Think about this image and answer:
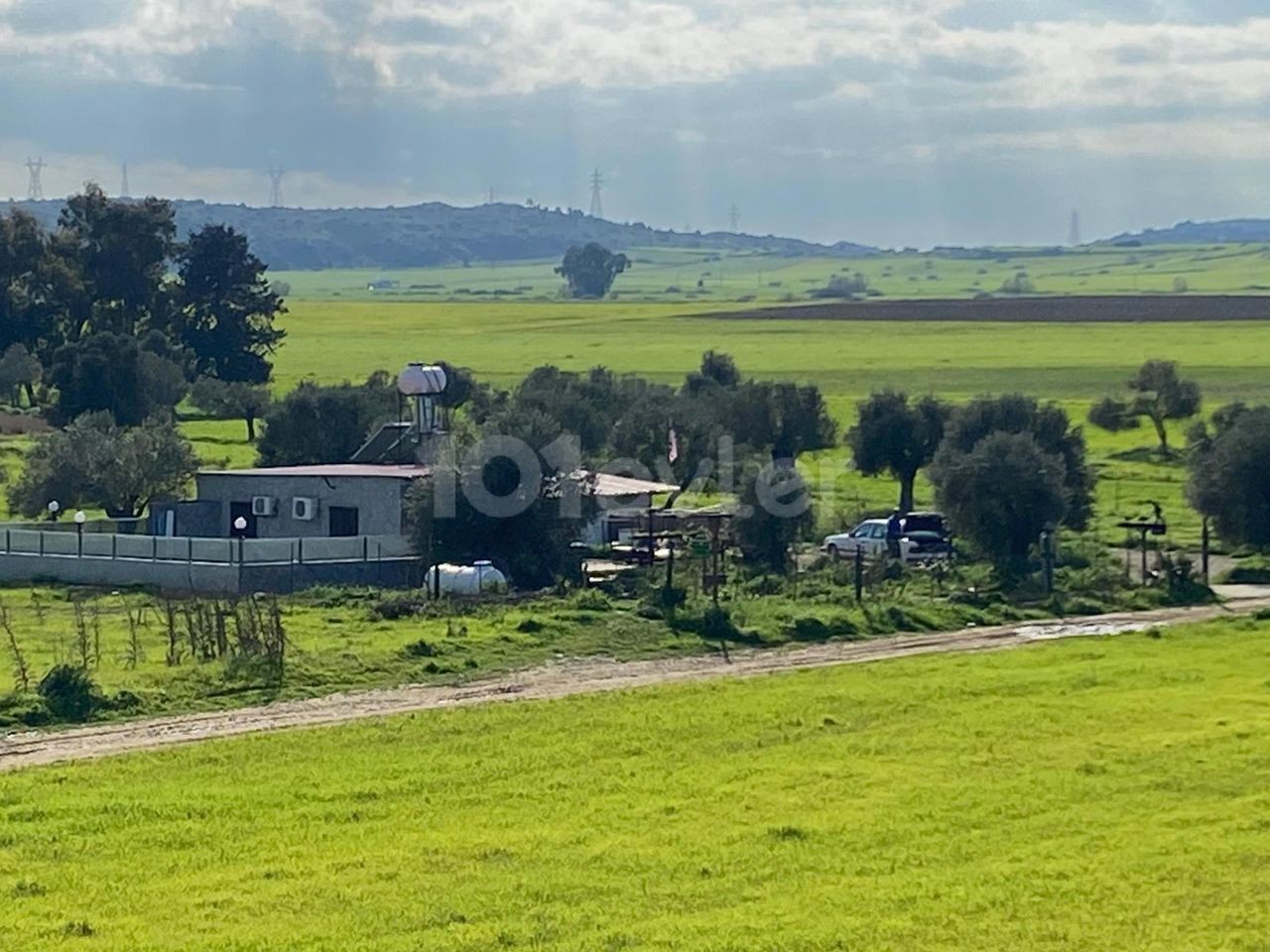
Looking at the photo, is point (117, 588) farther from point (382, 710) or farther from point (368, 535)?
Result: point (382, 710)

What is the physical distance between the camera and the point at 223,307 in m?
98.1

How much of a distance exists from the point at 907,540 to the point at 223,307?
57440 millimetres

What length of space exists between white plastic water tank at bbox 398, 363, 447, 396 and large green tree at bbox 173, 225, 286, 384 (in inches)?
1889

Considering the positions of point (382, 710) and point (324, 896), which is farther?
point (382, 710)

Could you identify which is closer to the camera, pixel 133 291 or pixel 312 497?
pixel 312 497

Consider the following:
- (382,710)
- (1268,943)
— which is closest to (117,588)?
(382,710)

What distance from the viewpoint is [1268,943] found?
50.8ft

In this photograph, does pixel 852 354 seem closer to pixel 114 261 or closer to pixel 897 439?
pixel 114 261

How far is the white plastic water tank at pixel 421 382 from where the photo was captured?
4931 cm

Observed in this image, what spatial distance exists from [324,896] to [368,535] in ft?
94.6

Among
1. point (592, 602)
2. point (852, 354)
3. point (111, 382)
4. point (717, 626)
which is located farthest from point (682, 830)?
point (852, 354)

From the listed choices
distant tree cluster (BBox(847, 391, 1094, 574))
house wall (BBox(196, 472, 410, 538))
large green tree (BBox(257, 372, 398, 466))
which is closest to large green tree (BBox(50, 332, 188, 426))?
large green tree (BBox(257, 372, 398, 466))

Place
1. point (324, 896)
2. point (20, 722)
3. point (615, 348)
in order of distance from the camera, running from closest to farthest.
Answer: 1. point (324, 896)
2. point (20, 722)
3. point (615, 348)

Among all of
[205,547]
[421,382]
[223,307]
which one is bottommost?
[205,547]
